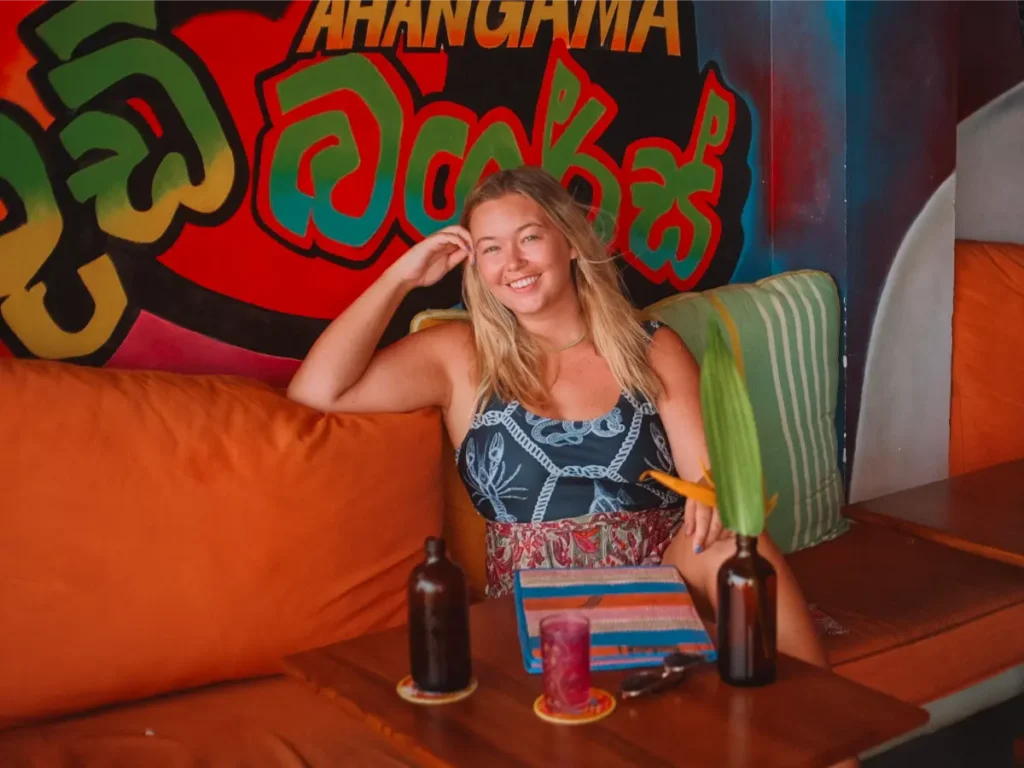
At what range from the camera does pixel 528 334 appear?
7.60ft

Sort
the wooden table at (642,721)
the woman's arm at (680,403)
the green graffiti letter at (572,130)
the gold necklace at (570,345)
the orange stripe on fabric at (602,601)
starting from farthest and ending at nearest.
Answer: the green graffiti letter at (572,130) → the gold necklace at (570,345) → the woman's arm at (680,403) → the orange stripe on fabric at (602,601) → the wooden table at (642,721)

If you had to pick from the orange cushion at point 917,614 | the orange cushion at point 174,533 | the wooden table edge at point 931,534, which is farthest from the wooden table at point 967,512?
the orange cushion at point 174,533

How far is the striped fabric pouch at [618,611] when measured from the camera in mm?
1487

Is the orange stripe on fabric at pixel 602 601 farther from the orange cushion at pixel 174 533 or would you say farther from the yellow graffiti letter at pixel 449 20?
the yellow graffiti letter at pixel 449 20

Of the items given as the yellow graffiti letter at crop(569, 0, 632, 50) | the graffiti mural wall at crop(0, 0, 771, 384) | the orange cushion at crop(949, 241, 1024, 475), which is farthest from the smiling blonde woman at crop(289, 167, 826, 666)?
the orange cushion at crop(949, 241, 1024, 475)

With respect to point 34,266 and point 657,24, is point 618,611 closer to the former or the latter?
point 34,266

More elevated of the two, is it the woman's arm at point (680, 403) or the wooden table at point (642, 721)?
the woman's arm at point (680, 403)

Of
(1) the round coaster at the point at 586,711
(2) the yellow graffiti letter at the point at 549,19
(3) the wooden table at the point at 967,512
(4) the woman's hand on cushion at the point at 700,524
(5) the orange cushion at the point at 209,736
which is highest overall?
(2) the yellow graffiti letter at the point at 549,19

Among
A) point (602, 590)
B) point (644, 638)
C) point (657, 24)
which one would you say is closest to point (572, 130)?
point (657, 24)

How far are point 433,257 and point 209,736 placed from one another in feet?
3.31

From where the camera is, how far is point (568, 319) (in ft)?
7.65

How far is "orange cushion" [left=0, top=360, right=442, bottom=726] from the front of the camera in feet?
5.84

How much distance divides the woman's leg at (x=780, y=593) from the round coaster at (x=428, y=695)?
1.82 feet

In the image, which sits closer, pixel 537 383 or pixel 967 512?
pixel 537 383
